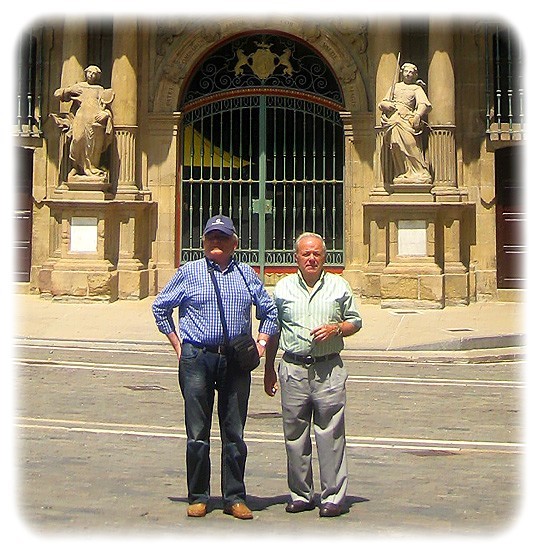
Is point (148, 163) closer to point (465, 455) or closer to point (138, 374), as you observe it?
point (138, 374)

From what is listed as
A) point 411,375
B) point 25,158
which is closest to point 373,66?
point 25,158

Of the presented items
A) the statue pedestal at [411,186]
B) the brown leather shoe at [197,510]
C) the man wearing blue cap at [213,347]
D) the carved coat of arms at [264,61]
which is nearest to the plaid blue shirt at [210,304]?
the man wearing blue cap at [213,347]

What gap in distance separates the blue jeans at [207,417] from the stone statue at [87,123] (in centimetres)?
1319

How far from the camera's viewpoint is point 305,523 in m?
6.51

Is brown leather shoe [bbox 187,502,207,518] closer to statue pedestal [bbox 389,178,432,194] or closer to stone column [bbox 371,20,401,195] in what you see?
statue pedestal [bbox 389,178,432,194]

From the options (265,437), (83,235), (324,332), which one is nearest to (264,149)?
(83,235)

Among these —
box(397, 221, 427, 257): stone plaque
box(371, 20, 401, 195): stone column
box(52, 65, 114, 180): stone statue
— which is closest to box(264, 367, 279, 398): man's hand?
box(397, 221, 427, 257): stone plaque

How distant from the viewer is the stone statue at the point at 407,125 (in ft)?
62.0

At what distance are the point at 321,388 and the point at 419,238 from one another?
12.5 m

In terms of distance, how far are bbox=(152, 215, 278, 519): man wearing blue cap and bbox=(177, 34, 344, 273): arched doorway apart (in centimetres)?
1383

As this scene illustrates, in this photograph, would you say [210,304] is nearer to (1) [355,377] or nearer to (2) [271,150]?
(1) [355,377]

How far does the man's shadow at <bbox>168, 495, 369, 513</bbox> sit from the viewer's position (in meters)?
6.89

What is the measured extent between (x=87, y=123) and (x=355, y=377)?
903 cm

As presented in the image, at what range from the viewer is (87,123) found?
19.5 meters
